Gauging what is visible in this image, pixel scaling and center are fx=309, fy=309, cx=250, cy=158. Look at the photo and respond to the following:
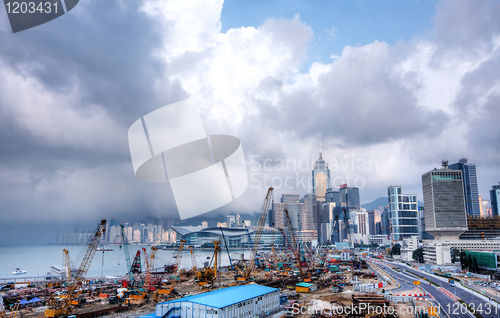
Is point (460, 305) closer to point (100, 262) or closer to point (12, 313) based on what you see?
point (12, 313)

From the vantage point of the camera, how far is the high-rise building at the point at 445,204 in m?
44.6

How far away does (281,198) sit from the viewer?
495ft

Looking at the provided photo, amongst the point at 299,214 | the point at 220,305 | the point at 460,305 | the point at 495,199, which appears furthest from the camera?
the point at 299,214

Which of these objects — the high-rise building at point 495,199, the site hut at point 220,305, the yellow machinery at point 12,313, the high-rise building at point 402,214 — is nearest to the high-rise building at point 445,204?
the high-rise building at point 402,214

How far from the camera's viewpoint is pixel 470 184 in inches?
4126

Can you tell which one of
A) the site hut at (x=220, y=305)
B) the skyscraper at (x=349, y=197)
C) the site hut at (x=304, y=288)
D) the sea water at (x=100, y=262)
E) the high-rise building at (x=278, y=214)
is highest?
the skyscraper at (x=349, y=197)

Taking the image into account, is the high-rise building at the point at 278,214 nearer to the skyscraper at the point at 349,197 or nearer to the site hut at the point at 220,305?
the skyscraper at the point at 349,197

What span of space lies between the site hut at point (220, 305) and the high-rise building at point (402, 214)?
80535mm

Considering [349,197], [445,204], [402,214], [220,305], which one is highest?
[349,197]

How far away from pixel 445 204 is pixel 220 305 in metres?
45.8

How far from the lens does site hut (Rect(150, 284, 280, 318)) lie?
1096 cm

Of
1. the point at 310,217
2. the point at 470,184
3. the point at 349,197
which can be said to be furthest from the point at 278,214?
the point at 470,184

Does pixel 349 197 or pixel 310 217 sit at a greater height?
pixel 349 197

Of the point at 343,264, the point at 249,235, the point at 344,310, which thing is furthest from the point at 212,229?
the point at 344,310
